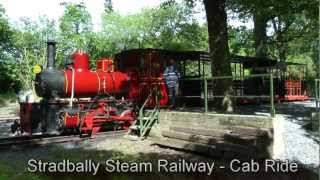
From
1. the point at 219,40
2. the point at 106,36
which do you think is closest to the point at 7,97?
the point at 106,36

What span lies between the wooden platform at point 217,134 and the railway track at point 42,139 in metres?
1.48

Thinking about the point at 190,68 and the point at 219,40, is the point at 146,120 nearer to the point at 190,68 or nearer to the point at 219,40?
the point at 219,40

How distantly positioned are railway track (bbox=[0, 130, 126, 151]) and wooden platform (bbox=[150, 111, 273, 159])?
1.48 metres

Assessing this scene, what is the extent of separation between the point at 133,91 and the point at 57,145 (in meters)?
4.33

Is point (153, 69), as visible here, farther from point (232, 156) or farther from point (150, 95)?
point (232, 156)

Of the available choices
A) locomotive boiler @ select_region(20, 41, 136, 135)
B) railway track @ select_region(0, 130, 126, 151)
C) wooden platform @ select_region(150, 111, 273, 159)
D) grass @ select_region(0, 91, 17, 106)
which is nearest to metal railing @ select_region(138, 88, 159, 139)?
wooden platform @ select_region(150, 111, 273, 159)

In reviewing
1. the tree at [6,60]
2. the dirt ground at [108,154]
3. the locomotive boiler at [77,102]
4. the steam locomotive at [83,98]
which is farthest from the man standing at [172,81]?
the tree at [6,60]

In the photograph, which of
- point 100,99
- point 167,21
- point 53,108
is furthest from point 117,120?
point 167,21

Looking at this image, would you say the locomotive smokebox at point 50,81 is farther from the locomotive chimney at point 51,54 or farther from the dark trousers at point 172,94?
the dark trousers at point 172,94

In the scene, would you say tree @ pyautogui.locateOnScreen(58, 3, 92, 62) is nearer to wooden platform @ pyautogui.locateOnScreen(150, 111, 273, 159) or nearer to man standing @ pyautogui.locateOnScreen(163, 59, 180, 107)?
man standing @ pyautogui.locateOnScreen(163, 59, 180, 107)

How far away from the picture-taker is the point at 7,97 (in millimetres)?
37906

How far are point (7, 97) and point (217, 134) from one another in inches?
1196

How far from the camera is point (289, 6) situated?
1708cm

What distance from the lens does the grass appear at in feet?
117
